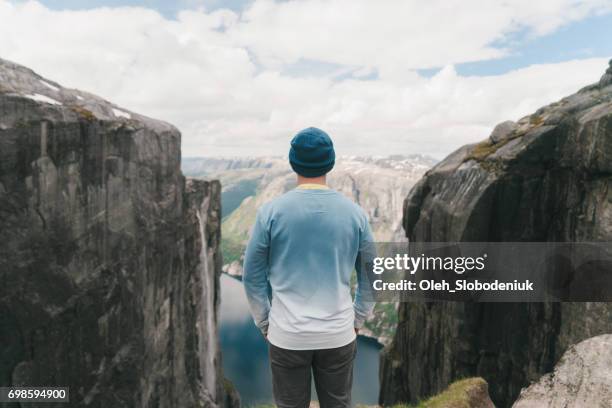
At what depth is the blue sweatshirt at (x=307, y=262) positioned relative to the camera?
15.3 ft

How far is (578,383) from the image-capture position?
271 inches

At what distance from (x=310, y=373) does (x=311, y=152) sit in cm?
281

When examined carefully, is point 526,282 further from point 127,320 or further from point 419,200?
point 127,320

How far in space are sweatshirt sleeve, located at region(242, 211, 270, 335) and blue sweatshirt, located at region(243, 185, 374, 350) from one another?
0.04 ft

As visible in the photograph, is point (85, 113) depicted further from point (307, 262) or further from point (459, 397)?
point (459, 397)

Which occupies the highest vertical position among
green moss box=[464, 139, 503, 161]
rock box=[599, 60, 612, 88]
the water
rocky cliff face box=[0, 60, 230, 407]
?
rock box=[599, 60, 612, 88]

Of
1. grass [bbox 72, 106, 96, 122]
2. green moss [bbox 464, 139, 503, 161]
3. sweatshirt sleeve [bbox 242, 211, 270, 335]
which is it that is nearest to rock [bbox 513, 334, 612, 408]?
sweatshirt sleeve [bbox 242, 211, 270, 335]

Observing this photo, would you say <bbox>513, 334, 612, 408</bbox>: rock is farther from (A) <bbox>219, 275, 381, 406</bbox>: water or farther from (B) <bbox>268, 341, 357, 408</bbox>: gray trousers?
(A) <bbox>219, 275, 381, 406</bbox>: water

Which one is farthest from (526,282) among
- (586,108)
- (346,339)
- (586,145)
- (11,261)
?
(11,261)

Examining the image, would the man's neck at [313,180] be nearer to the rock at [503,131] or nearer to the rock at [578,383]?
the rock at [578,383]

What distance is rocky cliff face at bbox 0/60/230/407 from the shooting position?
856 inches

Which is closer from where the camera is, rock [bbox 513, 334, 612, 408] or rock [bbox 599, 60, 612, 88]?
rock [bbox 513, 334, 612, 408]

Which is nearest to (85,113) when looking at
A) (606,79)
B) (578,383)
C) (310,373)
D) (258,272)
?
(258,272)

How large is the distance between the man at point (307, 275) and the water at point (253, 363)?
76.4 m
